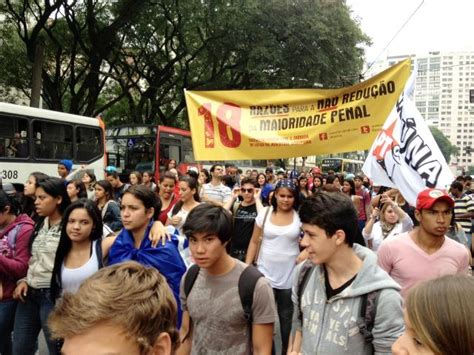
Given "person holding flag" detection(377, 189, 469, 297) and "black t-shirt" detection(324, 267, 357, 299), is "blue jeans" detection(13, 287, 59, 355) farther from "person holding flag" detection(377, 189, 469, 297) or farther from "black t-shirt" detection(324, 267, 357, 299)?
"person holding flag" detection(377, 189, 469, 297)

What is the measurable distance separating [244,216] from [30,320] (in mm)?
2429

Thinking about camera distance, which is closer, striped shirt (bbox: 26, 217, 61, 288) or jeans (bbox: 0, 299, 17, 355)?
striped shirt (bbox: 26, 217, 61, 288)

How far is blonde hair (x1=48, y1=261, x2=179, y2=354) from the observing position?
116 centimetres

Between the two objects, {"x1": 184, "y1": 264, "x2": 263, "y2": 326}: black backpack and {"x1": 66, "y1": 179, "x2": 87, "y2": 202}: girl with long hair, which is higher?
{"x1": 66, "y1": 179, "x2": 87, "y2": 202}: girl with long hair

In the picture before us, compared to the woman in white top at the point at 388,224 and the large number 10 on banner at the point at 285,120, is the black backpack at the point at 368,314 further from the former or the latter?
→ the large number 10 on banner at the point at 285,120

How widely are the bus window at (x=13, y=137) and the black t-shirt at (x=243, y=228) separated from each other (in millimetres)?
7608

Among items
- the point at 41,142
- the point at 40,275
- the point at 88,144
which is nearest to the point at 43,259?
the point at 40,275

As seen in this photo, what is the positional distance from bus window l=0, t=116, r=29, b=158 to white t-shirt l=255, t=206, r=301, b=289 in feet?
27.8

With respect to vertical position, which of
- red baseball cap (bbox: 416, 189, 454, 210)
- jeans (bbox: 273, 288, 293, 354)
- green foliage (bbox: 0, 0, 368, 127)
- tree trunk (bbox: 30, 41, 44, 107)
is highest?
green foliage (bbox: 0, 0, 368, 127)

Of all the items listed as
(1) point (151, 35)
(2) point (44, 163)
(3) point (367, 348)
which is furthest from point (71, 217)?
(1) point (151, 35)

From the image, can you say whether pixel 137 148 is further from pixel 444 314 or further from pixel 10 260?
pixel 444 314

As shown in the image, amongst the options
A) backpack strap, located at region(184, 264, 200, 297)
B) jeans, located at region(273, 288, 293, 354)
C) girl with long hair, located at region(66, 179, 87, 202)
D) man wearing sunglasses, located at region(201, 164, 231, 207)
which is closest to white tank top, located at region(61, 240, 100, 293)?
backpack strap, located at region(184, 264, 200, 297)

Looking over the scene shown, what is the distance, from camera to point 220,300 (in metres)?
2.36

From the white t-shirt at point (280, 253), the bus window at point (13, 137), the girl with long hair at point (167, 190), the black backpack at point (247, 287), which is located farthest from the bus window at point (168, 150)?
the black backpack at point (247, 287)
